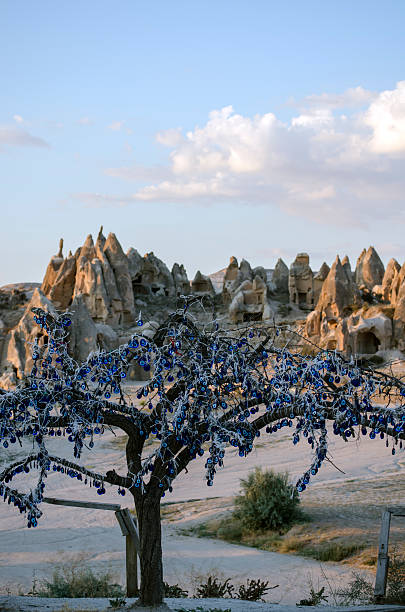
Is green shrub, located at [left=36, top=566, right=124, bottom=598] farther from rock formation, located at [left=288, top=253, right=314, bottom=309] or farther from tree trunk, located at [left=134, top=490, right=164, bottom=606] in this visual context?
rock formation, located at [left=288, top=253, right=314, bottom=309]

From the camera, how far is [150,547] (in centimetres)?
601

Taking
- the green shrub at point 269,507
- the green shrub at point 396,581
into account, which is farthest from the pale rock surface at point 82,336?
the green shrub at point 396,581

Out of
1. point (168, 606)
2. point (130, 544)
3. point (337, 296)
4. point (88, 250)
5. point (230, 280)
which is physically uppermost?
point (88, 250)

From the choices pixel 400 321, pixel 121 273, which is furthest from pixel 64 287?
pixel 400 321

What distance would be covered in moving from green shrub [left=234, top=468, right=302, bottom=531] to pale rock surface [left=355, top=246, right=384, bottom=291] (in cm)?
4235

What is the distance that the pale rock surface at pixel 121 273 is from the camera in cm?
4838

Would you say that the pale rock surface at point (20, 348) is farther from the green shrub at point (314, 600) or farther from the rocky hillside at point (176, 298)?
the green shrub at point (314, 600)

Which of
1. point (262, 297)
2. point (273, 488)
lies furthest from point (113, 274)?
point (273, 488)

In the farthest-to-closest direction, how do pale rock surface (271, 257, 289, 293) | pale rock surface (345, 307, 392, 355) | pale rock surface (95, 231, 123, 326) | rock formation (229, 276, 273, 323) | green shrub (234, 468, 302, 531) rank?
1. pale rock surface (271, 257, 289, 293)
2. rock formation (229, 276, 273, 323)
3. pale rock surface (95, 231, 123, 326)
4. pale rock surface (345, 307, 392, 355)
5. green shrub (234, 468, 302, 531)

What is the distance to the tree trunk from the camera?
5977 mm

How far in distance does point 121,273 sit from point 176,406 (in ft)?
144

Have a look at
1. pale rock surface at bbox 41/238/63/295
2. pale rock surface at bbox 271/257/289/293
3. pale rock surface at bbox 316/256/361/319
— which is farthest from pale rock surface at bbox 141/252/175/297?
pale rock surface at bbox 316/256/361/319

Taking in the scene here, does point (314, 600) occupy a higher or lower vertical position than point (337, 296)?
lower

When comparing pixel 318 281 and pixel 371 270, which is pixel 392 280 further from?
pixel 371 270
